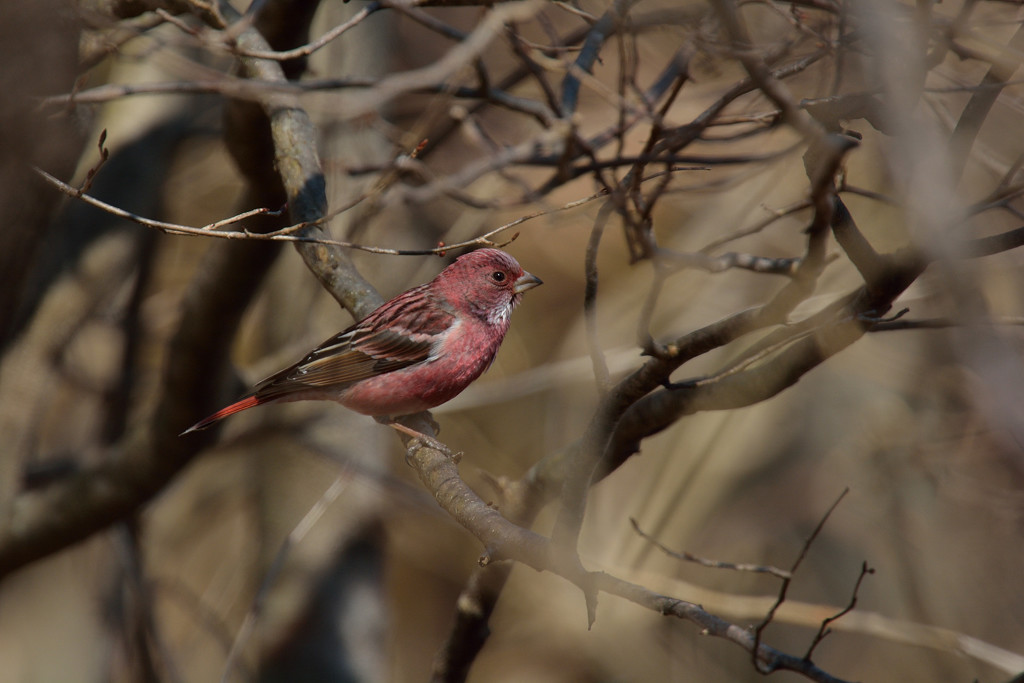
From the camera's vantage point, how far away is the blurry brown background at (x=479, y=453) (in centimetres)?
571

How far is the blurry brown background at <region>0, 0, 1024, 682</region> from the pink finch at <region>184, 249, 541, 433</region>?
0.49 meters

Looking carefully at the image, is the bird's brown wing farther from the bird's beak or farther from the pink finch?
the bird's beak

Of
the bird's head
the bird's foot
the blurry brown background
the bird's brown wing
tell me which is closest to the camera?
the bird's foot

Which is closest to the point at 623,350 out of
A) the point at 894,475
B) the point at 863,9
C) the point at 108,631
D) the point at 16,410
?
the point at 894,475

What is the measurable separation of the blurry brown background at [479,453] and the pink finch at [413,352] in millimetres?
494

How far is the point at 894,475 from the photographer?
705 centimetres

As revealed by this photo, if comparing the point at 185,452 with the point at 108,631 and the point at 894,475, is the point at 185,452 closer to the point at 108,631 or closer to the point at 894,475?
the point at 108,631

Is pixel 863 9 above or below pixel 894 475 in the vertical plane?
above

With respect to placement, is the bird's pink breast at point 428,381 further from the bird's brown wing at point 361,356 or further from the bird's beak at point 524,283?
the bird's beak at point 524,283

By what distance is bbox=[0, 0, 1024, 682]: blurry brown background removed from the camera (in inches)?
225

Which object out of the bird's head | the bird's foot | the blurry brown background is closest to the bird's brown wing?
the bird's head

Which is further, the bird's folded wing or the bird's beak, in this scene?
the bird's beak

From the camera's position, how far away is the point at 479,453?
28.3ft

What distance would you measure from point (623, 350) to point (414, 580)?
449 centimetres
